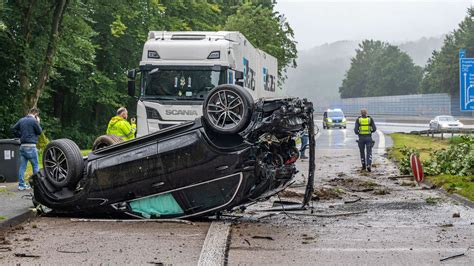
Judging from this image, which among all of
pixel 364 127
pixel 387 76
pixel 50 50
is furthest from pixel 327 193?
pixel 387 76

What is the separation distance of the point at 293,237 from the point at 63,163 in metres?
3.92

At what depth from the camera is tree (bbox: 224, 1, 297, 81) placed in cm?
4969

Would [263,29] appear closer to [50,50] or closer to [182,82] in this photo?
[50,50]

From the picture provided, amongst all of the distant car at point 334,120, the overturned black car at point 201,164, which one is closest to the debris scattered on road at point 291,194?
the overturned black car at point 201,164

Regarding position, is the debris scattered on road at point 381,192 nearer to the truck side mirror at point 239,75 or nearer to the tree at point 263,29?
the truck side mirror at point 239,75

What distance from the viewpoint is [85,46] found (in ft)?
110

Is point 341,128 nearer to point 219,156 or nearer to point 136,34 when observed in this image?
point 136,34

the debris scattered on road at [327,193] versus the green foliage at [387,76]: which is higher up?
the green foliage at [387,76]

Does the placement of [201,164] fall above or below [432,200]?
above

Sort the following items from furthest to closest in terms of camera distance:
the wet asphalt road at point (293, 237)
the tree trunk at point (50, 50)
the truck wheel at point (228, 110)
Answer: the tree trunk at point (50, 50) → the truck wheel at point (228, 110) → the wet asphalt road at point (293, 237)

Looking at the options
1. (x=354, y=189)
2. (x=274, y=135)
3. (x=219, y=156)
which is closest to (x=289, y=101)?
(x=274, y=135)

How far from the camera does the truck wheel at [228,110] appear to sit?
34.3 ft

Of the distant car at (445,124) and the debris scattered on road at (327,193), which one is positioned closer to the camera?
the debris scattered on road at (327,193)

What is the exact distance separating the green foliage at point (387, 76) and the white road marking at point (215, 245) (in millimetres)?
143390
